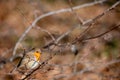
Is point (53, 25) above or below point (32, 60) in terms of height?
above

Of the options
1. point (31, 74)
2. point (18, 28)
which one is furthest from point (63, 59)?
point (31, 74)

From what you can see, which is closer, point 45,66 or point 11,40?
point 45,66

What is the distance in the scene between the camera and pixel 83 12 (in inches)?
406

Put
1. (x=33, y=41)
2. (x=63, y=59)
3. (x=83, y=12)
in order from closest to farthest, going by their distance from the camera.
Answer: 1. (x=63, y=59)
2. (x=33, y=41)
3. (x=83, y=12)

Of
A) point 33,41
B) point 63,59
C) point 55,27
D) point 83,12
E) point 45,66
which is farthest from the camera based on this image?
point 83,12

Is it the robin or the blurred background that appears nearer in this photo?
the robin

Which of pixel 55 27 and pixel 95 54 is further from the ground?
pixel 55 27

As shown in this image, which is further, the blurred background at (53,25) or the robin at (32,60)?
the blurred background at (53,25)

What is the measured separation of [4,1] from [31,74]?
279 inches

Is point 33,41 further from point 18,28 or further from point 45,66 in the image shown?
point 45,66

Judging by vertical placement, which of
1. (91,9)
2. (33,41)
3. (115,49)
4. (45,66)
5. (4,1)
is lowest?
(45,66)

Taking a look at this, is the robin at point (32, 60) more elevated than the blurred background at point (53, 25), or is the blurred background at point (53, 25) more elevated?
the blurred background at point (53, 25)

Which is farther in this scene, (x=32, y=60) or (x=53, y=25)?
(x=53, y=25)

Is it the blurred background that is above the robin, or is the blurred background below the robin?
above
